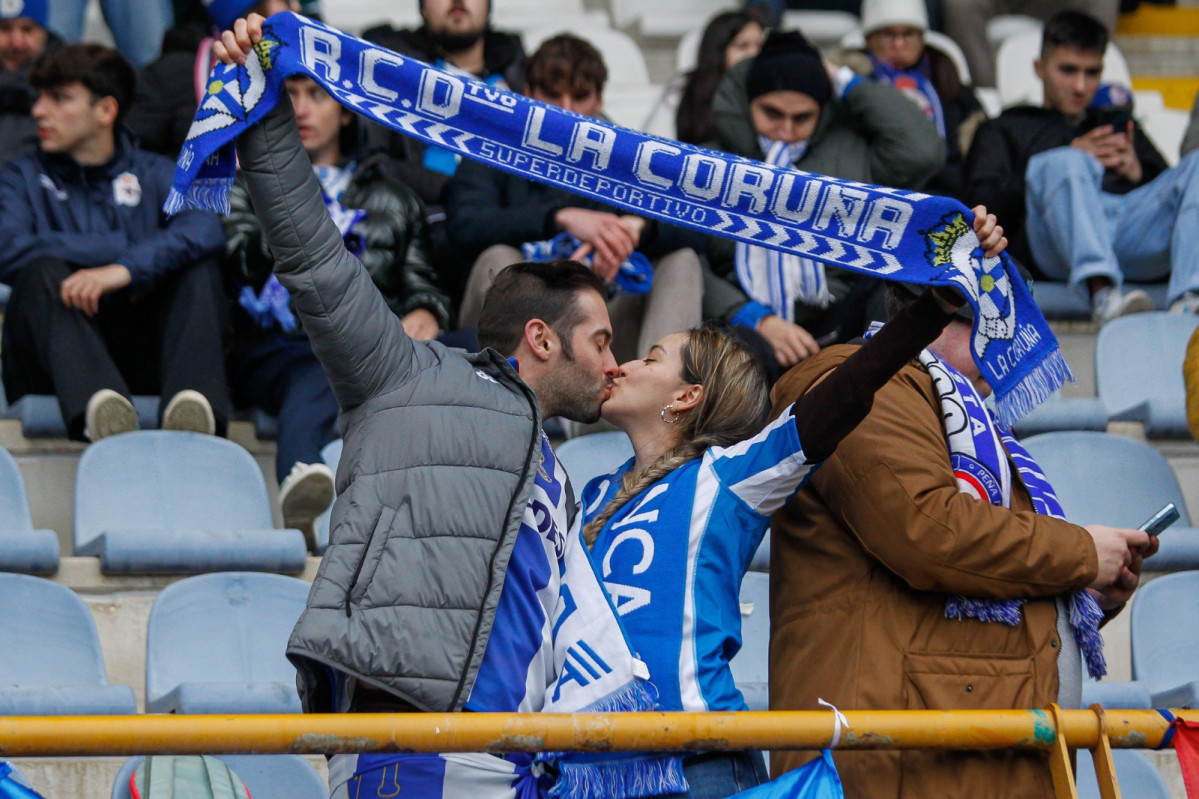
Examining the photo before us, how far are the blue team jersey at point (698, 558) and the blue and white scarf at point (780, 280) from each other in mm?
2468

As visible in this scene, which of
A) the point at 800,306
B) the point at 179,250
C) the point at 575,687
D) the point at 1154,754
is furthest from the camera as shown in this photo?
the point at 800,306

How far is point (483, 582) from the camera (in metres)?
2.38

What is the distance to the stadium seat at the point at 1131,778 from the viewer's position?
3428 mm

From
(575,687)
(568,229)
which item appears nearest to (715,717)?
(575,687)

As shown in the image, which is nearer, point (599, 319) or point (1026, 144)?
point (599, 319)

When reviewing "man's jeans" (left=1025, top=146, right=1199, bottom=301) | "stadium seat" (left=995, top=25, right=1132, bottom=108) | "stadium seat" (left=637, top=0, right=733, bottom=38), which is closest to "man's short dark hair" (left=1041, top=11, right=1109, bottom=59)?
"man's jeans" (left=1025, top=146, right=1199, bottom=301)

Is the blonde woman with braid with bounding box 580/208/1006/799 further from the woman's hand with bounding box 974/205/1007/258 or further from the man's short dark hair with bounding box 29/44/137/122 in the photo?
the man's short dark hair with bounding box 29/44/137/122

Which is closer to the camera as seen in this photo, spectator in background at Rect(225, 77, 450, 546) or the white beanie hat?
spectator in background at Rect(225, 77, 450, 546)

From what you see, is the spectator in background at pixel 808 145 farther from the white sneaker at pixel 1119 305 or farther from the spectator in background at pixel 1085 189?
the white sneaker at pixel 1119 305

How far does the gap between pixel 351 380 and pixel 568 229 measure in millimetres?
2494

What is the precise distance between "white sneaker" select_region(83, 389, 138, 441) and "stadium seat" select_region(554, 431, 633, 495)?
1.17m

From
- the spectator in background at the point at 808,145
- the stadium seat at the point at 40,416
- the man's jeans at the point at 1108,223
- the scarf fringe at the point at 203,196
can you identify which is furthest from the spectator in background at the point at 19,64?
the man's jeans at the point at 1108,223

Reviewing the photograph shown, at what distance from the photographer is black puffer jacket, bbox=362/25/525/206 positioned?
5715 mm

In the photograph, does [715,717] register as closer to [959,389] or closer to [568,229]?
[959,389]
